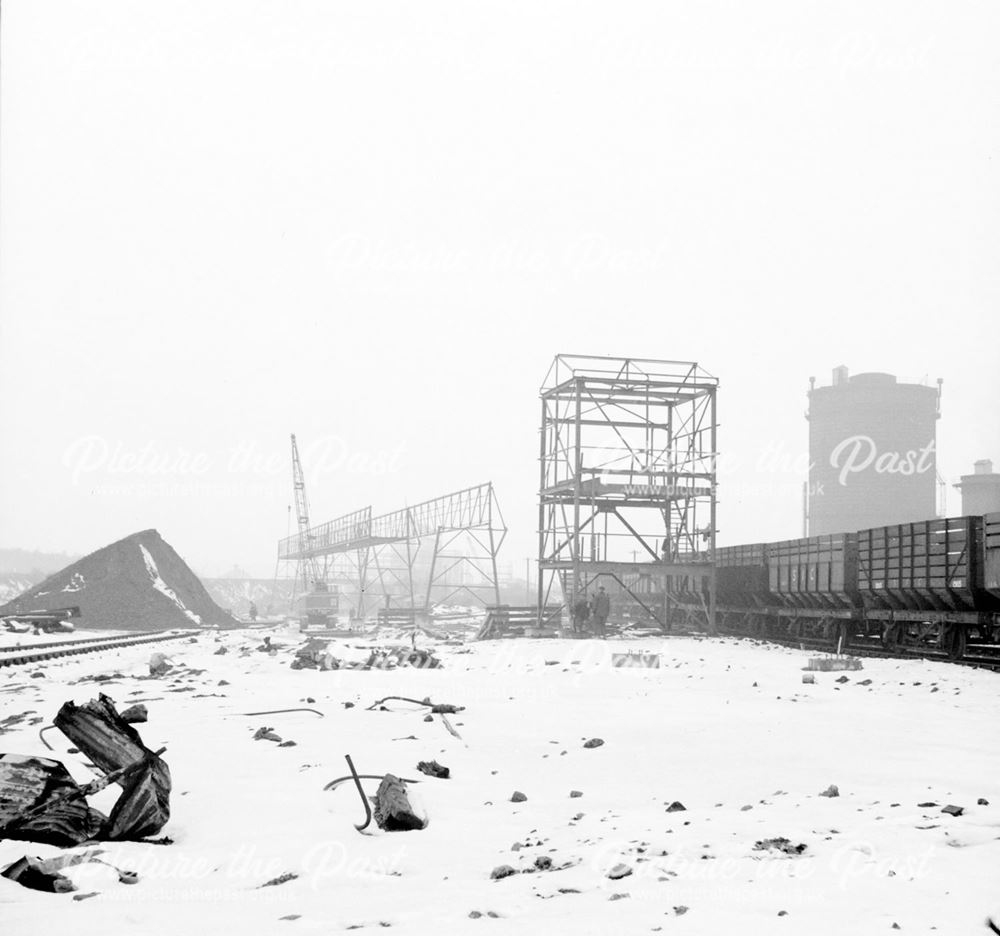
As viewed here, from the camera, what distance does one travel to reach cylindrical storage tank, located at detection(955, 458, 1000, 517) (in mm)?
52500

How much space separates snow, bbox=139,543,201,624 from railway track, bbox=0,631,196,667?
28.4 ft

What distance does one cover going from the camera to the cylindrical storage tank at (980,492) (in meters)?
52.5

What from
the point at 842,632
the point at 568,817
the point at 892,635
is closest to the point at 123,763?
the point at 568,817

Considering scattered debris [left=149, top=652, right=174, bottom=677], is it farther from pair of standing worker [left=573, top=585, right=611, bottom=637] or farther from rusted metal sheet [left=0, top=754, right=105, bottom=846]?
pair of standing worker [left=573, top=585, right=611, bottom=637]

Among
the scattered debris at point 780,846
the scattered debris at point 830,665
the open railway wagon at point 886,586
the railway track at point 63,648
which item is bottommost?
the railway track at point 63,648

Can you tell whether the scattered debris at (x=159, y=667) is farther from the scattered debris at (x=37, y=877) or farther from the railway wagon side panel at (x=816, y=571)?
the railway wagon side panel at (x=816, y=571)

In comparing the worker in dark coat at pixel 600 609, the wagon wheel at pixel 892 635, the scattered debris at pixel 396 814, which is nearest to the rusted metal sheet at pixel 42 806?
the scattered debris at pixel 396 814

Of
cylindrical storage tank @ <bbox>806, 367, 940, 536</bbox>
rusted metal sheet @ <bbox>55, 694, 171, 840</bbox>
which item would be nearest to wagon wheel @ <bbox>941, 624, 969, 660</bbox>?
rusted metal sheet @ <bbox>55, 694, 171, 840</bbox>

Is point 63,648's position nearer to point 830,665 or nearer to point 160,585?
point 830,665

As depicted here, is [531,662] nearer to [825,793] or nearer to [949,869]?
[825,793]

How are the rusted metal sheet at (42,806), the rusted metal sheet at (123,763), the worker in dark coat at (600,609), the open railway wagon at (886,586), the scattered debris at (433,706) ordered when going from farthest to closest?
the worker in dark coat at (600,609) < the open railway wagon at (886,586) < the scattered debris at (433,706) < the rusted metal sheet at (123,763) < the rusted metal sheet at (42,806)

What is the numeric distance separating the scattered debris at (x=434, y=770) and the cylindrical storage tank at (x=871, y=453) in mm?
58784

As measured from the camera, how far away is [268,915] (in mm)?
4598

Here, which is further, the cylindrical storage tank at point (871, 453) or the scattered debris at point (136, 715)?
the cylindrical storage tank at point (871, 453)
